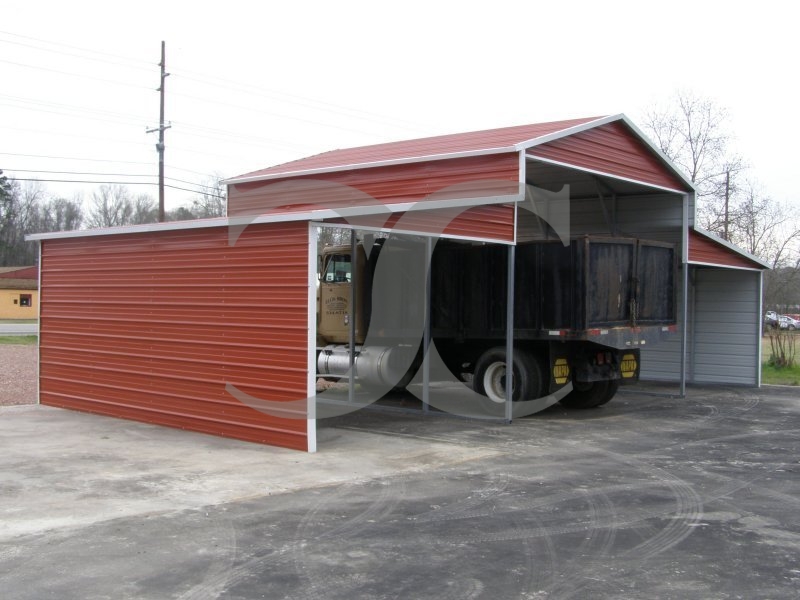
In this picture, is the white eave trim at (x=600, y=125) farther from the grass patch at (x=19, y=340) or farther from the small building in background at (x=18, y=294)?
the small building in background at (x=18, y=294)

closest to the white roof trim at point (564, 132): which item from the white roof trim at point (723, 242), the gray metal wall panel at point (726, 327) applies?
the white roof trim at point (723, 242)

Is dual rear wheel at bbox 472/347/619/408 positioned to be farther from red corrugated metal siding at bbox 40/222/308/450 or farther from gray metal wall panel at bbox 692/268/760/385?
gray metal wall panel at bbox 692/268/760/385

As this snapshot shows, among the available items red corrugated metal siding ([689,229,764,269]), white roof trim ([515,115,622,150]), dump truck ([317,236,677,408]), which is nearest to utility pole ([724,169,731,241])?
red corrugated metal siding ([689,229,764,269])

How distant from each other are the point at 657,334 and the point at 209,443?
7922 mm

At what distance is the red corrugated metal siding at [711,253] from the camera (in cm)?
1638

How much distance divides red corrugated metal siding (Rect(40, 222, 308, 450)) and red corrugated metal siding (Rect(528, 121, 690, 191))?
4.46 m

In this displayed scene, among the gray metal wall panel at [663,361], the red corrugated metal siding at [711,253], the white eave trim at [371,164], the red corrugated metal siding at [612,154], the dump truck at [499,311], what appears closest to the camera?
the white eave trim at [371,164]

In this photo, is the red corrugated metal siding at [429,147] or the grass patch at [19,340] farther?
the grass patch at [19,340]

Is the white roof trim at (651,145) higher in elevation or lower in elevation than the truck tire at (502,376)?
higher

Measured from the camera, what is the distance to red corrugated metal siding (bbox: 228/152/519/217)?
12070 millimetres

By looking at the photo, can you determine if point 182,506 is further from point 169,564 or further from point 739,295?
point 739,295

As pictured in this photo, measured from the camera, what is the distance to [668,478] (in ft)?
29.7

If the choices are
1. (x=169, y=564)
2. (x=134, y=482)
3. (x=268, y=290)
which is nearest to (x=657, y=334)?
(x=268, y=290)

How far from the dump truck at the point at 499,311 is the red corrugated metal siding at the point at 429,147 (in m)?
1.64
